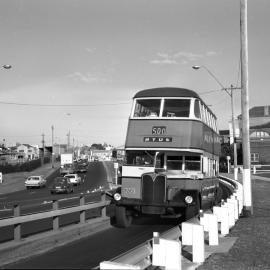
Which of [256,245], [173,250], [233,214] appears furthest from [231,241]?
[173,250]

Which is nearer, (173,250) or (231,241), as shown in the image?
(173,250)

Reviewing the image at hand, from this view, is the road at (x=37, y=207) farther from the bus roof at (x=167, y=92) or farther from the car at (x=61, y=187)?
the bus roof at (x=167, y=92)

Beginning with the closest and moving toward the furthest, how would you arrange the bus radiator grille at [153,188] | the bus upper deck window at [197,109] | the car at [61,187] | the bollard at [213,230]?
the bollard at [213,230], the bus radiator grille at [153,188], the bus upper deck window at [197,109], the car at [61,187]

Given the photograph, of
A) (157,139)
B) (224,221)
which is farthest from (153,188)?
(224,221)

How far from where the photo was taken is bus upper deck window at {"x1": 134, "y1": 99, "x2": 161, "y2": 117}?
16.5 metres

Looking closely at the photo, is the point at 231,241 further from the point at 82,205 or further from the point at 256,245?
the point at 82,205

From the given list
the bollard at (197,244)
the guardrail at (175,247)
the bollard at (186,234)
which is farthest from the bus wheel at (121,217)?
the bollard at (197,244)

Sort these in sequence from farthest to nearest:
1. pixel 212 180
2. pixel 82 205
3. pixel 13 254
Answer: pixel 212 180 < pixel 82 205 < pixel 13 254

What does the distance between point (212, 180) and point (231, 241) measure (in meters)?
7.82

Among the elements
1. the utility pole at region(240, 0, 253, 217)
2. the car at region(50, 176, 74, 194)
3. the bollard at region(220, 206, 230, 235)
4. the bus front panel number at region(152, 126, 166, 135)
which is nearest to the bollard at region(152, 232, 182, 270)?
the bollard at region(220, 206, 230, 235)

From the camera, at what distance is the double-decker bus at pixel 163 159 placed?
1550 cm

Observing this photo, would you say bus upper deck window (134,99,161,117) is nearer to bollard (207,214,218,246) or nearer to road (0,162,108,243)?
road (0,162,108,243)

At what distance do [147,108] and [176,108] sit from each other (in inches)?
37.1

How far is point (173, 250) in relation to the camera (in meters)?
7.55
